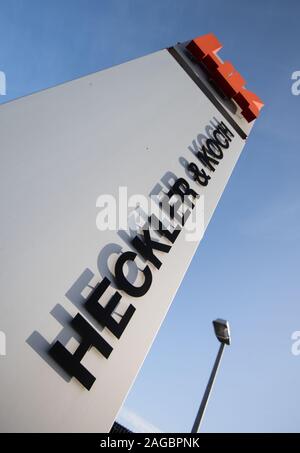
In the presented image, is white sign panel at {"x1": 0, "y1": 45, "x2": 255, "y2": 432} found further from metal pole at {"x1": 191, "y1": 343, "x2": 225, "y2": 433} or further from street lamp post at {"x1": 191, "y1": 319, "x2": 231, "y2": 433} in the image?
metal pole at {"x1": 191, "y1": 343, "x2": 225, "y2": 433}

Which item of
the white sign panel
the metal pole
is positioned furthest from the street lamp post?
the white sign panel

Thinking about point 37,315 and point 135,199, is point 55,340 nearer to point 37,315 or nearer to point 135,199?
point 37,315

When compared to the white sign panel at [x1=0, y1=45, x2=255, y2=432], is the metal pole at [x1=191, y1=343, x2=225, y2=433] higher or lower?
lower

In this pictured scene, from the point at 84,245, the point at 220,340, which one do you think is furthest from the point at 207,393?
the point at 84,245

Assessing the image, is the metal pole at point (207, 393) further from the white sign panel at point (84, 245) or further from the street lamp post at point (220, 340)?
Result: the white sign panel at point (84, 245)

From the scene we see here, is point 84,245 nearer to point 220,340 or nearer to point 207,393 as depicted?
point 207,393

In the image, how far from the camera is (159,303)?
2865 millimetres

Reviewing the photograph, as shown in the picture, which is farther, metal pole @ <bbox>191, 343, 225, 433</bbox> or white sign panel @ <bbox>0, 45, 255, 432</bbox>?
metal pole @ <bbox>191, 343, 225, 433</bbox>

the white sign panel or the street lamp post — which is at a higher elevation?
the white sign panel

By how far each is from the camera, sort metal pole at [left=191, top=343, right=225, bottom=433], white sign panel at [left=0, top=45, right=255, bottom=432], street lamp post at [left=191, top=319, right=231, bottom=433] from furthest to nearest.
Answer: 1. street lamp post at [left=191, top=319, right=231, bottom=433]
2. metal pole at [left=191, top=343, right=225, bottom=433]
3. white sign panel at [left=0, top=45, right=255, bottom=432]

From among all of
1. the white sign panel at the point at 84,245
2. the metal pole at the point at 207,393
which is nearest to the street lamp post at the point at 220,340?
the metal pole at the point at 207,393

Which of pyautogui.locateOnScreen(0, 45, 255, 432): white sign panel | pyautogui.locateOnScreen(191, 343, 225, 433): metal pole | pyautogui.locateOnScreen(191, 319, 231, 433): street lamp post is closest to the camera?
pyautogui.locateOnScreen(0, 45, 255, 432): white sign panel
